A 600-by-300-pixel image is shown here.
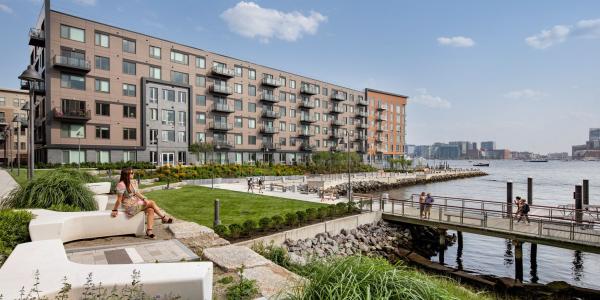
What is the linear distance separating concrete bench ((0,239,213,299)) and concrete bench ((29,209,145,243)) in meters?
3.18

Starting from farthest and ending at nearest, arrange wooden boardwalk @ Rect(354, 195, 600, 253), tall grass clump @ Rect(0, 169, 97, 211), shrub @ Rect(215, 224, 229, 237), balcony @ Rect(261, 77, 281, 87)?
balcony @ Rect(261, 77, 281, 87)
wooden boardwalk @ Rect(354, 195, 600, 253)
shrub @ Rect(215, 224, 229, 237)
tall grass clump @ Rect(0, 169, 97, 211)

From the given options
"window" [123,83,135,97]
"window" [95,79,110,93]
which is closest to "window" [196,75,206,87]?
"window" [123,83,135,97]

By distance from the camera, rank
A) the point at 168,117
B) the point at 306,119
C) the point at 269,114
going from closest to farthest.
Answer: the point at 168,117 < the point at 269,114 < the point at 306,119

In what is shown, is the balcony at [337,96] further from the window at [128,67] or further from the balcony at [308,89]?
the window at [128,67]

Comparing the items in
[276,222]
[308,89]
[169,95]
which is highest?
[308,89]

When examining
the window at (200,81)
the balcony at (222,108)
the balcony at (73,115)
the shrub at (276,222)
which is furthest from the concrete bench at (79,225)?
the balcony at (222,108)

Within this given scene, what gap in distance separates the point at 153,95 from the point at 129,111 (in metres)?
4.19

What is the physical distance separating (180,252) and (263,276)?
9.25 feet

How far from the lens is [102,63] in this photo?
4453cm

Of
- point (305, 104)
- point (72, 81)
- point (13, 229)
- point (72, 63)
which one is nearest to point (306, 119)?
point (305, 104)

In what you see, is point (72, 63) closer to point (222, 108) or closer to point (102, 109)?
point (102, 109)

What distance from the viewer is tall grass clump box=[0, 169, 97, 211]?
37.1 ft

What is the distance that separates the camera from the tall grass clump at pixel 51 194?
11305 mm

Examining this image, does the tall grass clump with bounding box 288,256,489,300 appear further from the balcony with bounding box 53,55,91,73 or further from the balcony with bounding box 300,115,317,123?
the balcony with bounding box 300,115,317,123
